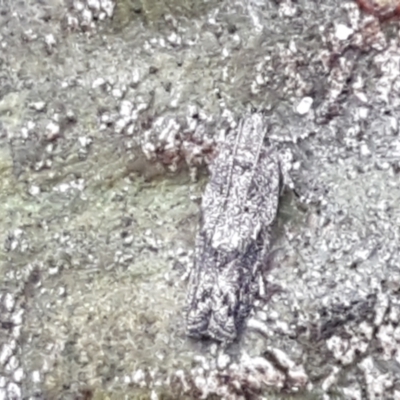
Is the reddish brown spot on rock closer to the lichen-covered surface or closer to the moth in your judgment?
the lichen-covered surface

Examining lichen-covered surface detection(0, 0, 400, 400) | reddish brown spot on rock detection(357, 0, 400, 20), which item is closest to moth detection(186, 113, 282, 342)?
lichen-covered surface detection(0, 0, 400, 400)

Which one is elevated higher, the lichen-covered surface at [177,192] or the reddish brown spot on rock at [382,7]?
the reddish brown spot on rock at [382,7]

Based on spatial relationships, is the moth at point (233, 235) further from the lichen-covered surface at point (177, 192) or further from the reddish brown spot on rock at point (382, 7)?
the reddish brown spot on rock at point (382, 7)

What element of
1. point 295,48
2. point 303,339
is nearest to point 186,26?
point 295,48

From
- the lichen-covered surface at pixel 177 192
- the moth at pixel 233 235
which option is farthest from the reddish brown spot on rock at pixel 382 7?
the moth at pixel 233 235

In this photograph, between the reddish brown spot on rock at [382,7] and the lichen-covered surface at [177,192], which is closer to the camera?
the lichen-covered surface at [177,192]

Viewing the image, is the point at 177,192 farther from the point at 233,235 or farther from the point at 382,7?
the point at 382,7
